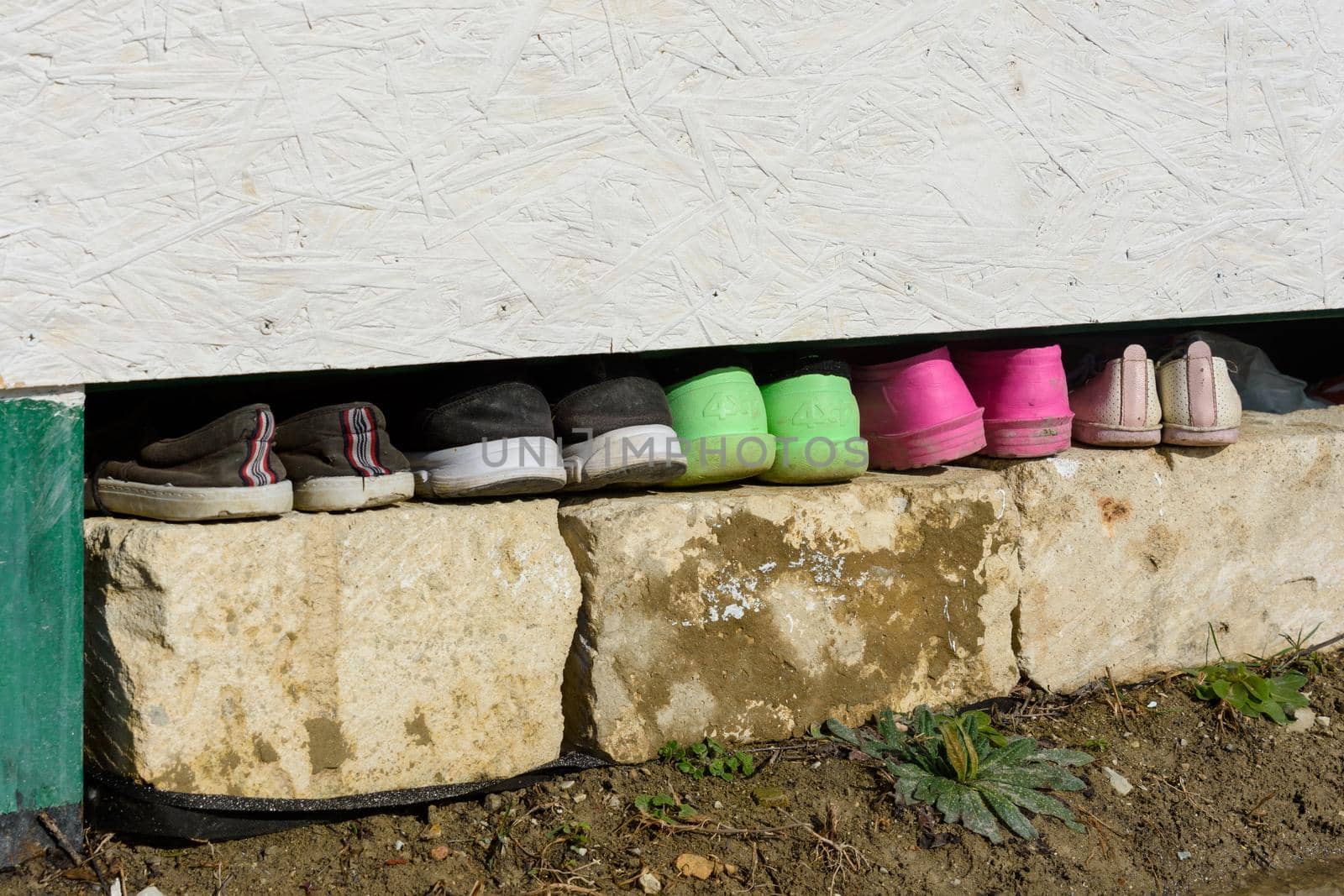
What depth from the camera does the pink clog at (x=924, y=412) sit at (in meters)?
2.54

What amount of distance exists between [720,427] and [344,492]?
733mm

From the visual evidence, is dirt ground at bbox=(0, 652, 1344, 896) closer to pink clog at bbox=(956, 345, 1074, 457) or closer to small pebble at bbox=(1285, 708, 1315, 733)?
small pebble at bbox=(1285, 708, 1315, 733)

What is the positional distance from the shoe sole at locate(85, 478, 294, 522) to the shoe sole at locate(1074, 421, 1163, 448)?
70.1 inches

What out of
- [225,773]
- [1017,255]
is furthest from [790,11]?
[225,773]

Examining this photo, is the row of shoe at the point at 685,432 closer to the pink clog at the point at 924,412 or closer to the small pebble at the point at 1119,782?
the pink clog at the point at 924,412

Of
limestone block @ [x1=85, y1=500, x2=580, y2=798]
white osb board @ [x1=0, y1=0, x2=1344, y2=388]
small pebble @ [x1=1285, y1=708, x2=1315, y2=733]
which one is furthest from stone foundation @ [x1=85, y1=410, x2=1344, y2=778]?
white osb board @ [x1=0, y1=0, x2=1344, y2=388]

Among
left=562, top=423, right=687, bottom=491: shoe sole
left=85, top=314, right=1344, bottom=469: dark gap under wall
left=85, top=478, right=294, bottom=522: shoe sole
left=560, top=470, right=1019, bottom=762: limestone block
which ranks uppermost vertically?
left=85, top=314, right=1344, bottom=469: dark gap under wall

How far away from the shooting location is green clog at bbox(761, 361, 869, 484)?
2.44m

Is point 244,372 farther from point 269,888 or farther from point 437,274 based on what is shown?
point 269,888

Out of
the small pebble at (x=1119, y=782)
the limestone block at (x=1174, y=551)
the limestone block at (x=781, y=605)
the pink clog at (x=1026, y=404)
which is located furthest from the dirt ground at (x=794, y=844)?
the pink clog at (x=1026, y=404)

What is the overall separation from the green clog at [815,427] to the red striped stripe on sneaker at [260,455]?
976 millimetres

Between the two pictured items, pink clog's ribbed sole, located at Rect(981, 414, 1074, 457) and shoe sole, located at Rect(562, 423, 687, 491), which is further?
pink clog's ribbed sole, located at Rect(981, 414, 1074, 457)

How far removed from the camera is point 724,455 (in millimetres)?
2355

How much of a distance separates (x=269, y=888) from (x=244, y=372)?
86cm
